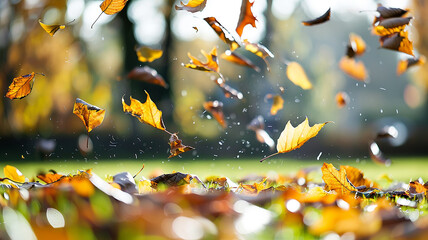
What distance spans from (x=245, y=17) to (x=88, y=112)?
61cm

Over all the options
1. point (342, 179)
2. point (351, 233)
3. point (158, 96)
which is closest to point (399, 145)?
point (158, 96)

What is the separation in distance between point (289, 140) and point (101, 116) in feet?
2.09

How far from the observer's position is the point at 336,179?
158cm

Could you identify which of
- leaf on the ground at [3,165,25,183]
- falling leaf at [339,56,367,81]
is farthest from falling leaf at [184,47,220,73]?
falling leaf at [339,56,367,81]

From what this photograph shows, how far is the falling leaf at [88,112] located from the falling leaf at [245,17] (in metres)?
0.53

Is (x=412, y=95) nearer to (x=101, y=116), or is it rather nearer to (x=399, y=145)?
(x=399, y=145)

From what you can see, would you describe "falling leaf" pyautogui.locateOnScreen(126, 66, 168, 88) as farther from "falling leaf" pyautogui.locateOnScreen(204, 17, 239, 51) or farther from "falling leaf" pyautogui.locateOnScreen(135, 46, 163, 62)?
"falling leaf" pyautogui.locateOnScreen(204, 17, 239, 51)

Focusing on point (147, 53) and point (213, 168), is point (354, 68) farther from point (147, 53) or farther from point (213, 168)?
point (213, 168)

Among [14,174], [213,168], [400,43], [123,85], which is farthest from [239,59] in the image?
[123,85]

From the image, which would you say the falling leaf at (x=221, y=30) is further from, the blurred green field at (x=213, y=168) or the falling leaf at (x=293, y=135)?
the blurred green field at (x=213, y=168)

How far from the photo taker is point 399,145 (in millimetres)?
11945

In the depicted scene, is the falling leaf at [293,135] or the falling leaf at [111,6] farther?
the falling leaf at [111,6]

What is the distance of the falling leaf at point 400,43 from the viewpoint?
5.69ft

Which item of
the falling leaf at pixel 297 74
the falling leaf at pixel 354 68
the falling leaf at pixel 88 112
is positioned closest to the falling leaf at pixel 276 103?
the falling leaf at pixel 297 74
